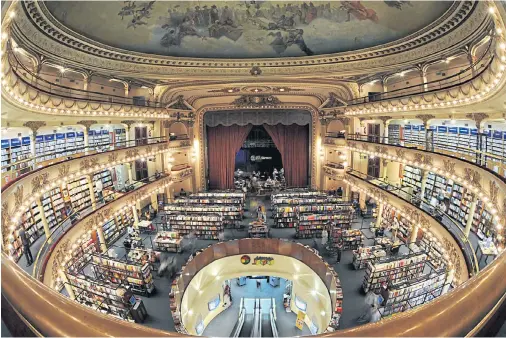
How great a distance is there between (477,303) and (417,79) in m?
12.6

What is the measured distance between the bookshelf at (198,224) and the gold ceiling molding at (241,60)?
20.5ft

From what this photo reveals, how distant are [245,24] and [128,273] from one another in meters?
9.44

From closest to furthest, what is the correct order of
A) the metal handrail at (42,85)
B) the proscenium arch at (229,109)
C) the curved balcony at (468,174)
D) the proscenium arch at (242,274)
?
the curved balcony at (468,174), the metal handrail at (42,85), the proscenium arch at (242,274), the proscenium arch at (229,109)

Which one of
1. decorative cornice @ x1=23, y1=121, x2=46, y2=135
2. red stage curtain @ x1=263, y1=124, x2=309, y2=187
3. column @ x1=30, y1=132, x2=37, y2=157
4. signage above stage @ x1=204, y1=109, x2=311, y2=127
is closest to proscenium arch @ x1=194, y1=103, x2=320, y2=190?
signage above stage @ x1=204, y1=109, x2=311, y2=127

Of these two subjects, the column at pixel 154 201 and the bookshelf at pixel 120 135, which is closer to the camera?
the bookshelf at pixel 120 135

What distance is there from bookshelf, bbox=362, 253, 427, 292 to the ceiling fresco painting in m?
7.35

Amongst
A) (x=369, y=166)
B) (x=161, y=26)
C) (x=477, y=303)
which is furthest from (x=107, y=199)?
(x=369, y=166)

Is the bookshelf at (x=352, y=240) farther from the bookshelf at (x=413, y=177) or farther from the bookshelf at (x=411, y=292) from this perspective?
the bookshelf at (x=413, y=177)

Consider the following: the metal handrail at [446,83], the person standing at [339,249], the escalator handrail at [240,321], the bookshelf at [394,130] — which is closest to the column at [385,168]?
the bookshelf at [394,130]

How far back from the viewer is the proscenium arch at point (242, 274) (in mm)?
9826

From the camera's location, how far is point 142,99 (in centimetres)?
1334

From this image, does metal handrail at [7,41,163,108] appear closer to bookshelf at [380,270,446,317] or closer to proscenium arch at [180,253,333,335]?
proscenium arch at [180,253,333,335]

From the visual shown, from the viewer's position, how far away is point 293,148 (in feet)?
57.5

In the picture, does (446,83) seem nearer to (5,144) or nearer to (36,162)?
(36,162)
